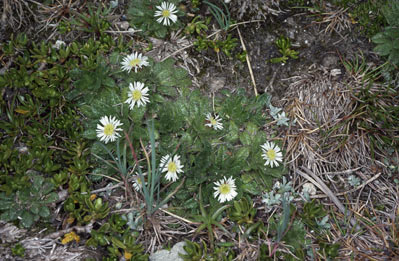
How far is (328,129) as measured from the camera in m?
3.41

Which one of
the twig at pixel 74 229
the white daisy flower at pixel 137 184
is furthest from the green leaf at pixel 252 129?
the twig at pixel 74 229

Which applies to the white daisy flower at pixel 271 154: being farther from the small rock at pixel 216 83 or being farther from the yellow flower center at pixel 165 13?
the yellow flower center at pixel 165 13

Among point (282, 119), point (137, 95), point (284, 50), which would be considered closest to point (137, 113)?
point (137, 95)

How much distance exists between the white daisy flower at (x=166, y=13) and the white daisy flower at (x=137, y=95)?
0.67m

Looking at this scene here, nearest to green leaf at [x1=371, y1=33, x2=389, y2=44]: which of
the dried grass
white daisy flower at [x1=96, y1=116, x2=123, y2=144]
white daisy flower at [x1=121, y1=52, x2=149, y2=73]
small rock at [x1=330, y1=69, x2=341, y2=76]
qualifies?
the dried grass

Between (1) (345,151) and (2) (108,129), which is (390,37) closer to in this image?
(1) (345,151)

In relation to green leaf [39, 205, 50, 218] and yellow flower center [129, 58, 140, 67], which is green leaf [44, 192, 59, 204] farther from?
yellow flower center [129, 58, 140, 67]

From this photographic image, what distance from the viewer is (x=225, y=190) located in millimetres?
3053

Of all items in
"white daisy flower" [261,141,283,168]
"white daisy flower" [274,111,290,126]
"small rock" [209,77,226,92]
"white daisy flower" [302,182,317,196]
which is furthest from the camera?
"small rock" [209,77,226,92]

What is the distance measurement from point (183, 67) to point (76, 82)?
0.96 m

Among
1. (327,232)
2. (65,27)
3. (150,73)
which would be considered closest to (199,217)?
(327,232)

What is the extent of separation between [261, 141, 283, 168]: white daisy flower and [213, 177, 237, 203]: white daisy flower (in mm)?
354

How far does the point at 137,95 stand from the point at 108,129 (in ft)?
1.23

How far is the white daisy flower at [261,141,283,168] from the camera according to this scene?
3162 millimetres
